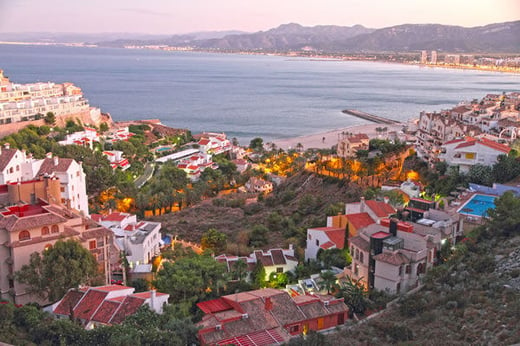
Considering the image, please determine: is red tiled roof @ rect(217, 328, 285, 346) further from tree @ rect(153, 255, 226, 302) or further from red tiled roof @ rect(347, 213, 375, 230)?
red tiled roof @ rect(347, 213, 375, 230)

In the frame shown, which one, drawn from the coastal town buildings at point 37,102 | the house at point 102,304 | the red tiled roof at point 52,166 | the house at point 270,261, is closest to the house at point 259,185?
the red tiled roof at point 52,166

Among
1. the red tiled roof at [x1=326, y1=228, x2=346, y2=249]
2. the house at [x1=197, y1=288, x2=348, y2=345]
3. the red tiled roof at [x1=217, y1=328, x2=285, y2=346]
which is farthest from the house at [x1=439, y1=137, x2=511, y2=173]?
the red tiled roof at [x1=217, y1=328, x2=285, y2=346]

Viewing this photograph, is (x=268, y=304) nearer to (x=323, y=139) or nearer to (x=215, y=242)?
(x=215, y=242)

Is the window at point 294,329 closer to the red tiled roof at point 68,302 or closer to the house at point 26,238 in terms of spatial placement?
the red tiled roof at point 68,302

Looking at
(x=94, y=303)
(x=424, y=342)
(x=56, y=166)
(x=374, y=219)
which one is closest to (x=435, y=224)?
(x=374, y=219)

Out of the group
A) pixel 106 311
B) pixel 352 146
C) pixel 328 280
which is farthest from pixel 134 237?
pixel 352 146
